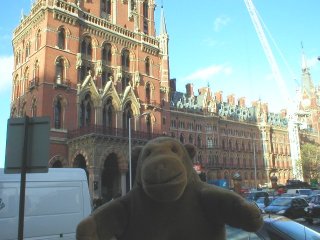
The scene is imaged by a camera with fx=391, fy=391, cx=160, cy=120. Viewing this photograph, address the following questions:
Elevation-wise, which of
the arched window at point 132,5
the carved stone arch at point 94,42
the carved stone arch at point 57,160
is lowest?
the carved stone arch at point 57,160

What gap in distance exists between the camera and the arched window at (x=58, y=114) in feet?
108

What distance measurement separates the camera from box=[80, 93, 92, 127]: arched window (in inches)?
1364

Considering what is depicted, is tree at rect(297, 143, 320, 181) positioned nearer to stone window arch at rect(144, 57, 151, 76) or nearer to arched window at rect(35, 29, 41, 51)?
stone window arch at rect(144, 57, 151, 76)

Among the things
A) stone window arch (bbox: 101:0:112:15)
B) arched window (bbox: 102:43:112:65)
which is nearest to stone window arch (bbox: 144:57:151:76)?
arched window (bbox: 102:43:112:65)

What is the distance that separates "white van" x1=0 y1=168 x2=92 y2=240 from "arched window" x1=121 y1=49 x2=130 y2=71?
3084cm

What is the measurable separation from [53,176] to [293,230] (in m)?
5.53

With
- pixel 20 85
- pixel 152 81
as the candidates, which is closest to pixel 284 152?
pixel 152 81

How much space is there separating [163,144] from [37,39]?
34641mm

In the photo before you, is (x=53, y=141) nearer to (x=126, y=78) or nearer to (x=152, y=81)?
(x=126, y=78)

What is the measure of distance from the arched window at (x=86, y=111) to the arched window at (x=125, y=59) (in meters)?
6.21

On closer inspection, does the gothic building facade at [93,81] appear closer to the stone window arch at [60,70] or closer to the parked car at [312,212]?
the stone window arch at [60,70]

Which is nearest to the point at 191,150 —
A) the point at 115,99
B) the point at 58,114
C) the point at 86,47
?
the point at 58,114

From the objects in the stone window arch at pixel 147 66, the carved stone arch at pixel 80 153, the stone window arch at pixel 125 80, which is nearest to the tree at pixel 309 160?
the stone window arch at pixel 147 66

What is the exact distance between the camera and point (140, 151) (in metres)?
3.15
